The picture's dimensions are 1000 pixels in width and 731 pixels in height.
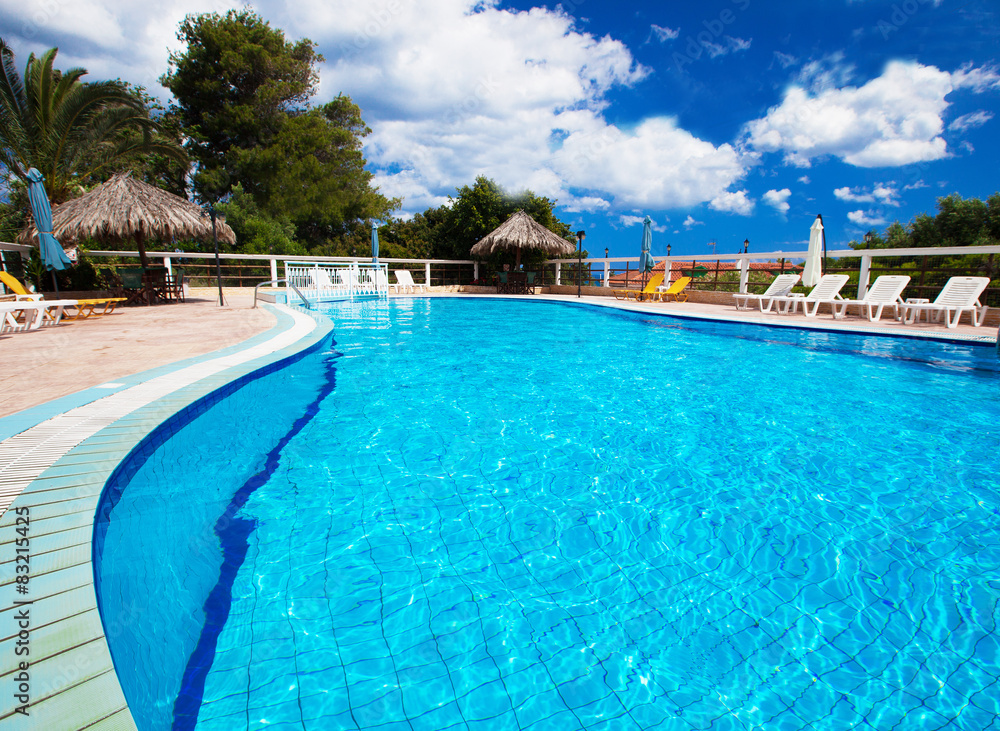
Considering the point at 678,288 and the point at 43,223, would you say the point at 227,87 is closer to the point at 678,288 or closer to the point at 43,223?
the point at 43,223

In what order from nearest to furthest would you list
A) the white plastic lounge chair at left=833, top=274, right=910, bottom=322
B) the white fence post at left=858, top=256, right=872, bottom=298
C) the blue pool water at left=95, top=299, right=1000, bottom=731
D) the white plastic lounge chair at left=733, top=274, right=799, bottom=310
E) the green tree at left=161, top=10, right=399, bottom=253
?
the blue pool water at left=95, top=299, right=1000, bottom=731 < the white plastic lounge chair at left=833, top=274, right=910, bottom=322 < the white fence post at left=858, top=256, right=872, bottom=298 < the white plastic lounge chair at left=733, top=274, right=799, bottom=310 < the green tree at left=161, top=10, right=399, bottom=253

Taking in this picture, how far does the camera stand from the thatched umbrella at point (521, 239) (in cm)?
1814

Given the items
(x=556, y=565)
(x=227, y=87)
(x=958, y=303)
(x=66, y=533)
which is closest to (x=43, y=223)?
(x=66, y=533)

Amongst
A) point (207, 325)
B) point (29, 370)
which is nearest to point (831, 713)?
point (29, 370)

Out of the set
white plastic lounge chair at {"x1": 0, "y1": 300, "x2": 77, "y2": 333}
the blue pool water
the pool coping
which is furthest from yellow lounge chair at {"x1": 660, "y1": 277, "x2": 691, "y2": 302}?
white plastic lounge chair at {"x1": 0, "y1": 300, "x2": 77, "y2": 333}

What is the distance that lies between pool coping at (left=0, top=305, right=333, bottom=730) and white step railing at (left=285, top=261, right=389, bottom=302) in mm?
10315

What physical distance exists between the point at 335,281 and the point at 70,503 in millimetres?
13598

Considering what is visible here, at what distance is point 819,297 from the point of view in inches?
394

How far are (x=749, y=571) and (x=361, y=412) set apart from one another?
3.31m

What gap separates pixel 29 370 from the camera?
13.1ft

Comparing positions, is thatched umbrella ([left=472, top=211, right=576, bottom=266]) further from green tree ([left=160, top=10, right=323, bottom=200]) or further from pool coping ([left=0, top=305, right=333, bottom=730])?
pool coping ([left=0, top=305, right=333, bottom=730])

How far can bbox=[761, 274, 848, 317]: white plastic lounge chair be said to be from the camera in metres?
9.78

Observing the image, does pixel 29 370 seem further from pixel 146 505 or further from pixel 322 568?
pixel 322 568

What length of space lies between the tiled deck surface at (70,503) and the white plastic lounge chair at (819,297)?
10.5 meters
